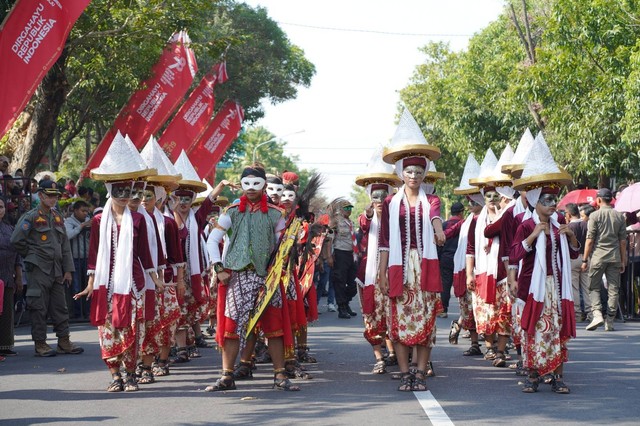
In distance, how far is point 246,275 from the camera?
9.61m

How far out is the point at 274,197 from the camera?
10555 millimetres

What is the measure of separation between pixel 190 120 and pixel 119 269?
1928 cm

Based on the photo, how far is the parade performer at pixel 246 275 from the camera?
955cm

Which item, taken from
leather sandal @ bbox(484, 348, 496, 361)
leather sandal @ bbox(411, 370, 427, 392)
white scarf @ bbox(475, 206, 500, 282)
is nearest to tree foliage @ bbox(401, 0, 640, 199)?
white scarf @ bbox(475, 206, 500, 282)

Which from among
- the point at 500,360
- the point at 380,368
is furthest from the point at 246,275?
the point at 500,360

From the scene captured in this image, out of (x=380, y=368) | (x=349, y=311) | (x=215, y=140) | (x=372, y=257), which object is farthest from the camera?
(x=215, y=140)

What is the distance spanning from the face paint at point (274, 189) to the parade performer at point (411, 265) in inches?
46.2

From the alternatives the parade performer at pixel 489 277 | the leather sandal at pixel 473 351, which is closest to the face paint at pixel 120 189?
the parade performer at pixel 489 277

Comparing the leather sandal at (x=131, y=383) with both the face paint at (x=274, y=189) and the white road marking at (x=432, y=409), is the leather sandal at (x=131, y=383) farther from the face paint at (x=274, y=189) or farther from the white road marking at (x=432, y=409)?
the white road marking at (x=432, y=409)

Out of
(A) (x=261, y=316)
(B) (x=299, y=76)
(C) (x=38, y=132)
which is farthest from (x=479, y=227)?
(B) (x=299, y=76)

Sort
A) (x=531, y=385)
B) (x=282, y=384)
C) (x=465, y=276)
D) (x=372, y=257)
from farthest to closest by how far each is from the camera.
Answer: (x=465, y=276) < (x=372, y=257) < (x=282, y=384) < (x=531, y=385)

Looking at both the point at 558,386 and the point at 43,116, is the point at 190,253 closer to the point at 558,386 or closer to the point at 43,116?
the point at 558,386

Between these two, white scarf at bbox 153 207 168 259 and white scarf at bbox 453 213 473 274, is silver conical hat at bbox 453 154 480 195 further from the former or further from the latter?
white scarf at bbox 153 207 168 259

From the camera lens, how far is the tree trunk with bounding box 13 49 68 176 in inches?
826
